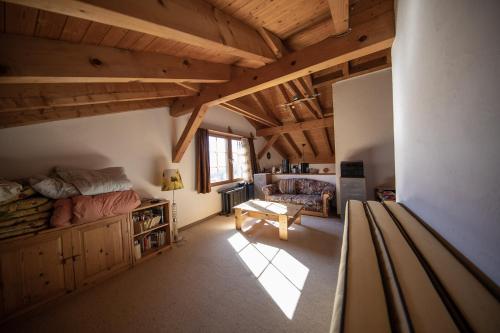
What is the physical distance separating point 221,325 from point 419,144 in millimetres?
1925

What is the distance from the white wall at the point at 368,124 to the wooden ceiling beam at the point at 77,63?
319 cm

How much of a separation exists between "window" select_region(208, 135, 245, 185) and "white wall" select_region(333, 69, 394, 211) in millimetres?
2675

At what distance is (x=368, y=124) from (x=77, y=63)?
430cm

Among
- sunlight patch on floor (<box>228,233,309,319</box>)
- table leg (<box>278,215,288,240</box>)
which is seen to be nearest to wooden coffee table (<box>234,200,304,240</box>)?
table leg (<box>278,215,288,240</box>)

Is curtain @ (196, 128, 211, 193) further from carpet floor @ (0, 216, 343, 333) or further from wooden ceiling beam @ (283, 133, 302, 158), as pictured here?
wooden ceiling beam @ (283, 133, 302, 158)

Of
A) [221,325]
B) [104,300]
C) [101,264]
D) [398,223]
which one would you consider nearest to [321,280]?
[221,325]

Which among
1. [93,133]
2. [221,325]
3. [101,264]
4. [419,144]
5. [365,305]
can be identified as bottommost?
[221,325]

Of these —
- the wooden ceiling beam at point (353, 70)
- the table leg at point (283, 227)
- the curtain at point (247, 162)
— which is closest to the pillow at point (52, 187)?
the table leg at point (283, 227)

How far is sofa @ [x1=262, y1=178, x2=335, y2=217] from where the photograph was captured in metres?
4.04

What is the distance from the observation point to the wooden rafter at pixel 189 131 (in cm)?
282

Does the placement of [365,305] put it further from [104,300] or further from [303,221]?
[303,221]

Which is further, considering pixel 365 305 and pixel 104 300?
pixel 104 300

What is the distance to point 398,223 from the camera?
0.91 m

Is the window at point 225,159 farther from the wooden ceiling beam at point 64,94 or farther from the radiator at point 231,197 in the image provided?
the wooden ceiling beam at point 64,94
